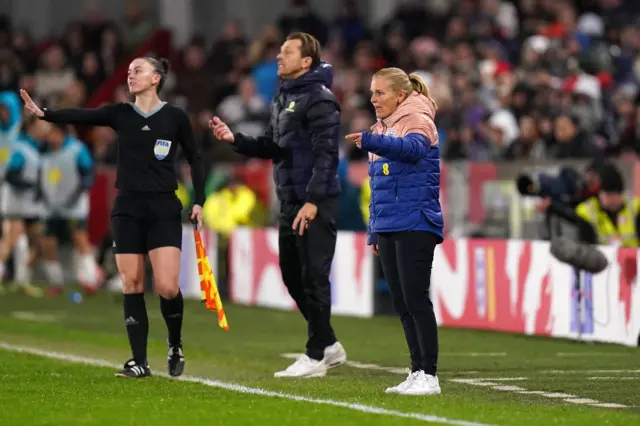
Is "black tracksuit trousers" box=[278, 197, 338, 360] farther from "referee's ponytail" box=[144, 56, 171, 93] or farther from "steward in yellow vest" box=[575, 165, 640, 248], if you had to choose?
"steward in yellow vest" box=[575, 165, 640, 248]

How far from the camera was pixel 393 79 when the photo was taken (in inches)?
440

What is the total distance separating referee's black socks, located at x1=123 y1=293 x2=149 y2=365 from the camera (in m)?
12.2

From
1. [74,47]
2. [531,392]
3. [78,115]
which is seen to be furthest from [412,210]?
[74,47]

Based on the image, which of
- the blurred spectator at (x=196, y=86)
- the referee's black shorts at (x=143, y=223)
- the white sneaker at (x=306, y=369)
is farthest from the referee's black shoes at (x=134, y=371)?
the blurred spectator at (x=196, y=86)

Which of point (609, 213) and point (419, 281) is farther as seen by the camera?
point (609, 213)

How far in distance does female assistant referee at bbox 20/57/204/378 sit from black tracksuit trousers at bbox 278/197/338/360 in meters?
0.75

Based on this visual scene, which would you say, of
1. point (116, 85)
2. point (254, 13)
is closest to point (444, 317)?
point (116, 85)

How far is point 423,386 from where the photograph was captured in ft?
35.9

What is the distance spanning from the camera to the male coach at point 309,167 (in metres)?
12.3

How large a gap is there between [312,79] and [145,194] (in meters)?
1.49

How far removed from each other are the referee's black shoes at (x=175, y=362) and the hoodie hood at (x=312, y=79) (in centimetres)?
207

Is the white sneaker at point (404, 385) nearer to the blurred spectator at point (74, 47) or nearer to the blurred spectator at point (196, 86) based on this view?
the blurred spectator at point (196, 86)

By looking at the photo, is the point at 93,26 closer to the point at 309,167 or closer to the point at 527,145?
the point at 527,145

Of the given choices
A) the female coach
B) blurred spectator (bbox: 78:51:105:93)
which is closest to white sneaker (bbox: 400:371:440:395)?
the female coach
